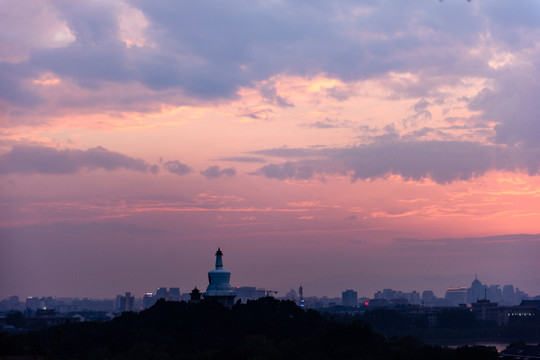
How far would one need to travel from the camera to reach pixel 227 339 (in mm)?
110438

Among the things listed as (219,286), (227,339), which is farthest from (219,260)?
(227,339)

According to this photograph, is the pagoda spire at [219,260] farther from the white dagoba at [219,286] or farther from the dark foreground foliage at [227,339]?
the dark foreground foliage at [227,339]

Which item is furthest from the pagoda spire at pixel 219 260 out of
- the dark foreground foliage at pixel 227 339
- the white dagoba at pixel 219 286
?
the dark foreground foliage at pixel 227 339

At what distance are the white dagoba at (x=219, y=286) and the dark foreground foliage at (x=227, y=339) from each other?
6.17 metres

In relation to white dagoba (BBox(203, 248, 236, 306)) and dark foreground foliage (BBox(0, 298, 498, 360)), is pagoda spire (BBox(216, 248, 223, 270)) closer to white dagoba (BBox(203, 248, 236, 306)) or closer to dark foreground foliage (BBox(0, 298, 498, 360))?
white dagoba (BBox(203, 248, 236, 306))

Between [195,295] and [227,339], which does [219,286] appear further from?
[227,339]

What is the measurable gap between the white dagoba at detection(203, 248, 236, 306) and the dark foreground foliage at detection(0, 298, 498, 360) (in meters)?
6.17

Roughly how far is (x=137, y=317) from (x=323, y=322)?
31.0 m

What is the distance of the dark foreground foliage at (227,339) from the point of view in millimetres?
91750

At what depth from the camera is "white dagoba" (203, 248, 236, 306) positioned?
131 meters

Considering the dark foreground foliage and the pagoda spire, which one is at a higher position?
the pagoda spire

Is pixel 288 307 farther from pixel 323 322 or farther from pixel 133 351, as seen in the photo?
pixel 133 351

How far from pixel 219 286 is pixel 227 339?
23877 mm

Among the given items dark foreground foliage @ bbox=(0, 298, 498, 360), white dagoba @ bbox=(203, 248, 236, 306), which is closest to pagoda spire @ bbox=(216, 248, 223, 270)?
white dagoba @ bbox=(203, 248, 236, 306)
